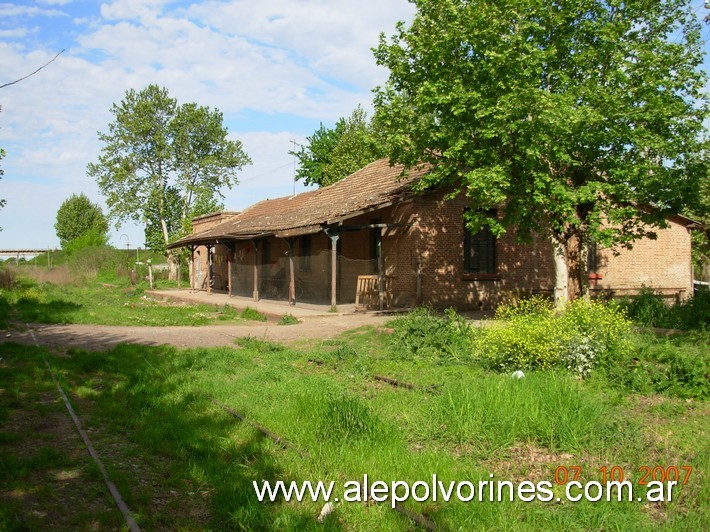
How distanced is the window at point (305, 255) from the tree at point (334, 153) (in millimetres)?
17092

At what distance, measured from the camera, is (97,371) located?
9531 mm

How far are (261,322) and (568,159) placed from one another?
1014 centimetres

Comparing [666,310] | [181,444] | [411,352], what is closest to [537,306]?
[411,352]

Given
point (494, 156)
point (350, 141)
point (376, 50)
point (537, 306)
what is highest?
point (350, 141)

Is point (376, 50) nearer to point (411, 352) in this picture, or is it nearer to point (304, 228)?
point (304, 228)

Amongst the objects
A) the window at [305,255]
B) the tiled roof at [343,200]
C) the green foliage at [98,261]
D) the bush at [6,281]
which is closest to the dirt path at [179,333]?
the tiled roof at [343,200]

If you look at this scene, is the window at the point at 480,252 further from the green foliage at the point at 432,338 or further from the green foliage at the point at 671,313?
the green foliage at the point at 432,338

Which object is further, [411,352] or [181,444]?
[411,352]

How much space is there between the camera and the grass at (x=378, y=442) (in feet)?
13.5

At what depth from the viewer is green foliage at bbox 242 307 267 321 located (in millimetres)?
18961

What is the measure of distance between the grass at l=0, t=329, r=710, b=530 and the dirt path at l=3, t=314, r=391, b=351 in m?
4.09

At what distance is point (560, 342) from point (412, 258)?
10.7 metres
